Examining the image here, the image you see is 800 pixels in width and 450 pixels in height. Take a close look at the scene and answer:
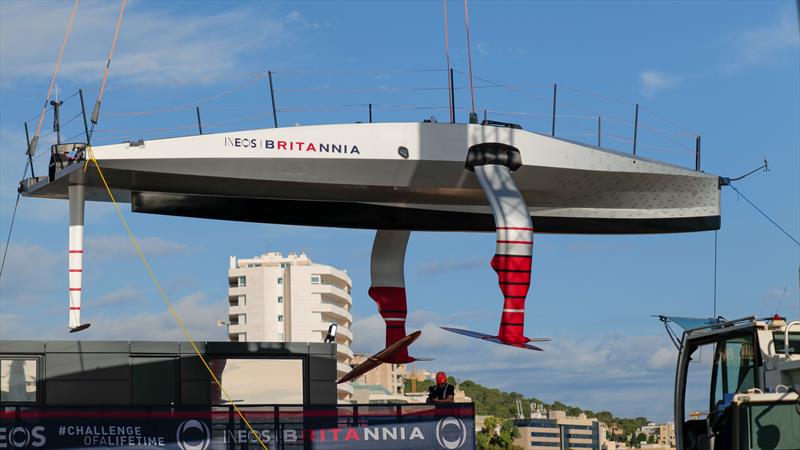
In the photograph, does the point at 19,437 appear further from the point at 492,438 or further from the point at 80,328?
the point at 492,438

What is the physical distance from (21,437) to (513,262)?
437 inches

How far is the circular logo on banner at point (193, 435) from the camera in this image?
22.1 metres

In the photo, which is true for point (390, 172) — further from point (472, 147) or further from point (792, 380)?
point (792, 380)

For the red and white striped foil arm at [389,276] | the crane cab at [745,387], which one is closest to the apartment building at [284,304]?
the red and white striped foil arm at [389,276]

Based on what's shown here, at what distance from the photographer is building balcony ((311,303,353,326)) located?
461 feet

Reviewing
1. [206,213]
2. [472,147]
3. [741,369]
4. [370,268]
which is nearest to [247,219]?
[206,213]

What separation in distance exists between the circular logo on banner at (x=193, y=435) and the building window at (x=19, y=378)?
Answer: 17.6 feet

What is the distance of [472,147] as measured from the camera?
92.8 feet

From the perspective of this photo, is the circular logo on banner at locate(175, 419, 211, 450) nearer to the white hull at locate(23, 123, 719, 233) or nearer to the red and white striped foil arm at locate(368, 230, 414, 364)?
the white hull at locate(23, 123, 719, 233)

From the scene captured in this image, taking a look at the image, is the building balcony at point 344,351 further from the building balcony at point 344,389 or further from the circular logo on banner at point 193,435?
the circular logo on banner at point 193,435

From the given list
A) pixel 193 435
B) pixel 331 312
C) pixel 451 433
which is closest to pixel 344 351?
pixel 331 312

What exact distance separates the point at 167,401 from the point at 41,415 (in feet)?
17.6

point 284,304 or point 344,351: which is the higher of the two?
point 284,304

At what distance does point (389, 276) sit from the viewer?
33.1m
